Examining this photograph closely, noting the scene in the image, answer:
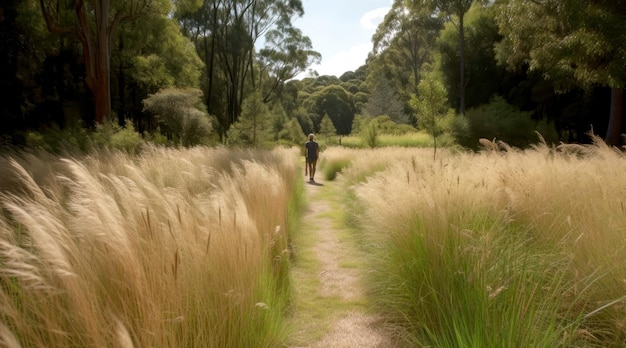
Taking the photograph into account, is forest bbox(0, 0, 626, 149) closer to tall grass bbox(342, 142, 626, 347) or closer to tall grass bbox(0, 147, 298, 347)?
tall grass bbox(342, 142, 626, 347)

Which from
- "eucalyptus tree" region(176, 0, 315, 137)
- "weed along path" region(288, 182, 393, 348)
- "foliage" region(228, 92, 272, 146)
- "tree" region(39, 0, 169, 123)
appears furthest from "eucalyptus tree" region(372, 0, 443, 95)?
"weed along path" region(288, 182, 393, 348)

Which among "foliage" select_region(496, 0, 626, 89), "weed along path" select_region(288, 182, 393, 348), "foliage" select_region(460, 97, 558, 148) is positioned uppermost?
"foliage" select_region(496, 0, 626, 89)

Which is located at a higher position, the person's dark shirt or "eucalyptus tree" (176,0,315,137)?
"eucalyptus tree" (176,0,315,137)

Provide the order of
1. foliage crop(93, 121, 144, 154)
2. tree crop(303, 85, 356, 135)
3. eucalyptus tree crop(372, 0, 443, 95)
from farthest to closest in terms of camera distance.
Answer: tree crop(303, 85, 356, 135) → eucalyptus tree crop(372, 0, 443, 95) → foliage crop(93, 121, 144, 154)

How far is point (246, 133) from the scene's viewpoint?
68.6ft

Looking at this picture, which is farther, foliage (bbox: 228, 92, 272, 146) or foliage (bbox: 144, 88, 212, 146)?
foliage (bbox: 228, 92, 272, 146)

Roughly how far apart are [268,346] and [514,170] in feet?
11.7

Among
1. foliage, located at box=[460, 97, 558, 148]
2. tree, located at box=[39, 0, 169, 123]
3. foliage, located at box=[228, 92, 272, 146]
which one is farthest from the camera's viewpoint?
foliage, located at box=[228, 92, 272, 146]

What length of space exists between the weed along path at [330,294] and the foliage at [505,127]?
13.4 metres

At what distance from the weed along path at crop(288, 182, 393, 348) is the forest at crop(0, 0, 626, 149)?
4.21 meters

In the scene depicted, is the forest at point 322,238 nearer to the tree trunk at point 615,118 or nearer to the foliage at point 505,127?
the tree trunk at point 615,118

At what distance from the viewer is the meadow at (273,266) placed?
4.45 feet

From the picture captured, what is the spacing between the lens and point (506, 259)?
2.11 m

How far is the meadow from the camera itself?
4.45ft
